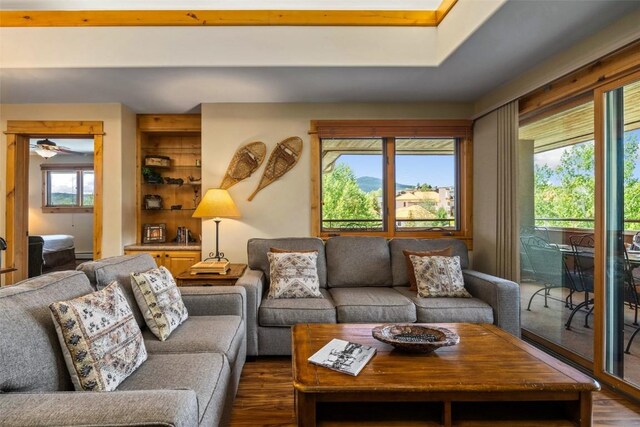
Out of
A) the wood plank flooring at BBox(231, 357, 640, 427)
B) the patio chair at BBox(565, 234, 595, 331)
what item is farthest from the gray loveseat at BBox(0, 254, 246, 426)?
the patio chair at BBox(565, 234, 595, 331)

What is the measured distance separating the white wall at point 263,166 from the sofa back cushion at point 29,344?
7.74 ft

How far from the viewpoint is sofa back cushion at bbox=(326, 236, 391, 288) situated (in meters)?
3.20

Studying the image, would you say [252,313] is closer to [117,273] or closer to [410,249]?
[117,273]

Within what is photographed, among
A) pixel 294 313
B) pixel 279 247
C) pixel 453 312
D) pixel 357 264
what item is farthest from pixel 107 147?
pixel 453 312

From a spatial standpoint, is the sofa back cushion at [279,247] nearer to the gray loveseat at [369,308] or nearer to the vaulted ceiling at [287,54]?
the gray loveseat at [369,308]

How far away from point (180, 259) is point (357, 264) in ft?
6.48

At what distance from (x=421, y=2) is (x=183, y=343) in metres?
2.98

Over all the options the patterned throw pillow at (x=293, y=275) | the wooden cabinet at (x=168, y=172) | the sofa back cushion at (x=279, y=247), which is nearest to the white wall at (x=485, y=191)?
the sofa back cushion at (x=279, y=247)

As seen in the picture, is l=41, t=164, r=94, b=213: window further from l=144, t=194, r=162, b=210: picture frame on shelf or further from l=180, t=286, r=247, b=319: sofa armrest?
l=180, t=286, r=247, b=319: sofa armrest

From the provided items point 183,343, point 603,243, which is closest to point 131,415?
point 183,343

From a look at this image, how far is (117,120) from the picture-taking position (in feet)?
12.2

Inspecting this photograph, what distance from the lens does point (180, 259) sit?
379 centimetres

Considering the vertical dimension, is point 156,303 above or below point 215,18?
below

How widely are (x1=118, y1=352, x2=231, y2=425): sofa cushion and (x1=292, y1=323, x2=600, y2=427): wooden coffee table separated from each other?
Answer: 0.33 metres
